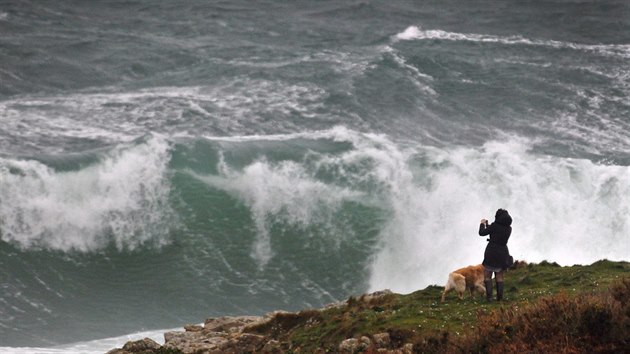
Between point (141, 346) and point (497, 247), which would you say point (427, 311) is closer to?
point (497, 247)

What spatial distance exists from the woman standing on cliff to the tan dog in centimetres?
80

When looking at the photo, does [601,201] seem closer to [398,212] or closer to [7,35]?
[398,212]

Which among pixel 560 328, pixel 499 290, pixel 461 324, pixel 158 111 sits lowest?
pixel 560 328

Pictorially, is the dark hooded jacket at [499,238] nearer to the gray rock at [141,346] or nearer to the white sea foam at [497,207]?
the gray rock at [141,346]

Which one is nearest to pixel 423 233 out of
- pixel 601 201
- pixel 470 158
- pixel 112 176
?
pixel 470 158

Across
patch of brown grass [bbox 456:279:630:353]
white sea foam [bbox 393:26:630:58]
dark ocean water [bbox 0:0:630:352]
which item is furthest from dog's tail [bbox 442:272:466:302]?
white sea foam [bbox 393:26:630:58]

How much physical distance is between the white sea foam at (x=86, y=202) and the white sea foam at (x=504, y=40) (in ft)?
71.9

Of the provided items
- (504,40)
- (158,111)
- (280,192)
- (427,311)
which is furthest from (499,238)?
(504,40)

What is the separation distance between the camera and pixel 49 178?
3653 centimetres

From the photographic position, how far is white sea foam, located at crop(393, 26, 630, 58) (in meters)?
55.2

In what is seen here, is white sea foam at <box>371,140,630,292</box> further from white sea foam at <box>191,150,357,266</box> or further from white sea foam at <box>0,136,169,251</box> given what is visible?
white sea foam at <box>0,136,169,251</box>

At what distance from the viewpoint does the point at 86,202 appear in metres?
36.0

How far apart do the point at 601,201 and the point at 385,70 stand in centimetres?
1388

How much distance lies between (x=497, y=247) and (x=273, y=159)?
67.1 feet
